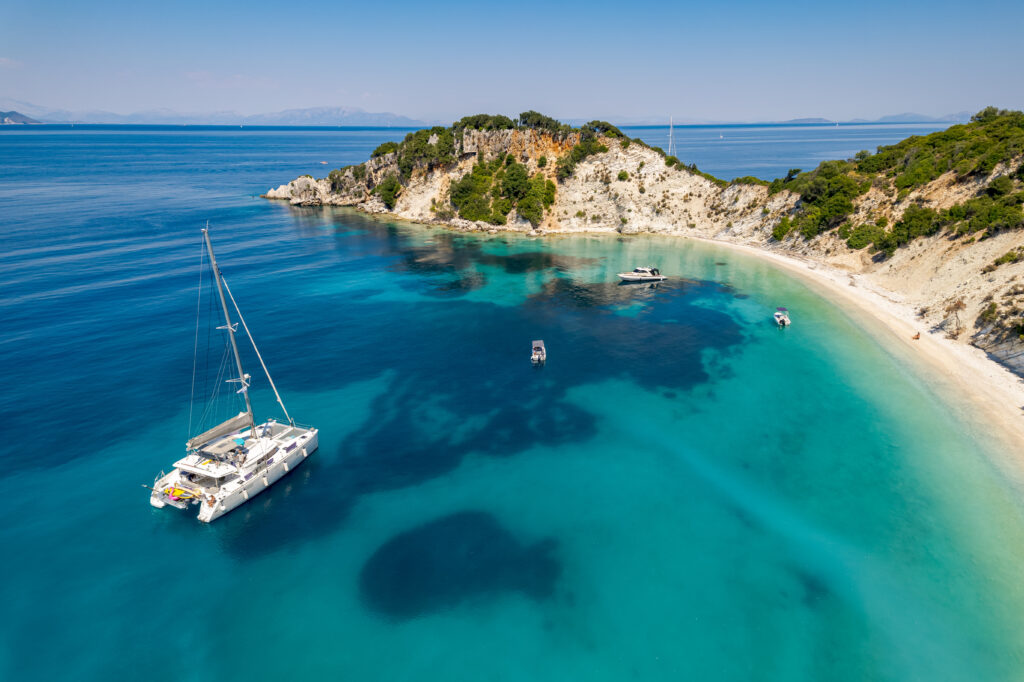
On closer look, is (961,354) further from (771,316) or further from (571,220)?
(571,220)

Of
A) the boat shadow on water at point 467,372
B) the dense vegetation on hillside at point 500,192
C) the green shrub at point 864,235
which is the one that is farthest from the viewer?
the dense vegetation on hillside at point 500,192

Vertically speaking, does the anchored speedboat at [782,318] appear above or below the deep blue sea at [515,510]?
above

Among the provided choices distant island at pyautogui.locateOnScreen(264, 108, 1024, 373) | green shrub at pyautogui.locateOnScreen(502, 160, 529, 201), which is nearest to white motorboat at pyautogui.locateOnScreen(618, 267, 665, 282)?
distant island at pyautogui.locateOnScreen(264, 108, 1024, 373)

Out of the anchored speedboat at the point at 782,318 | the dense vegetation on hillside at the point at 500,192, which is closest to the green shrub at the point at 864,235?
the anchored speedboat at the point at 782,318


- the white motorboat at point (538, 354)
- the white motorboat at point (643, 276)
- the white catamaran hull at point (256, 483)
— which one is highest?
the white motorboat at point (643, 276)

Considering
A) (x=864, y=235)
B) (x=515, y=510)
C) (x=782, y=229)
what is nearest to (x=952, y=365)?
(x=864, y=235)

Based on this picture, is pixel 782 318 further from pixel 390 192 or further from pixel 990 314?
pixel 390 192

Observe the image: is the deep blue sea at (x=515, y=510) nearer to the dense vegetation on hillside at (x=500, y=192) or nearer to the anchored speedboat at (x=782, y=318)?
the anchored speedboat at (x=782, y=318)
